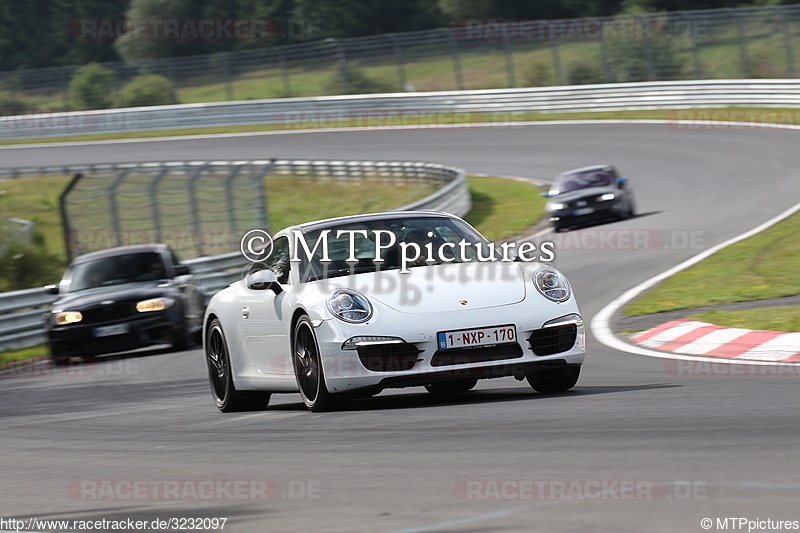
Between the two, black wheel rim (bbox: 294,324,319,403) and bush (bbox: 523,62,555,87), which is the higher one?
black wheel rim (bbox: 294,324,319,403)

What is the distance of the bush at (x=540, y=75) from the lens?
44438mm

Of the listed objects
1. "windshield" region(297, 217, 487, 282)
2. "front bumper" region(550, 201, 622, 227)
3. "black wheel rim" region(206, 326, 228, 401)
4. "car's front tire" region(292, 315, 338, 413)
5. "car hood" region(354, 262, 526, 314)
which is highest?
"windshield" region(297, 217, 487, 282)

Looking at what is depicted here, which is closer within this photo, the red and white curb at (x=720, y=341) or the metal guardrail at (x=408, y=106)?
the red and white curb at (x=720, y=341)

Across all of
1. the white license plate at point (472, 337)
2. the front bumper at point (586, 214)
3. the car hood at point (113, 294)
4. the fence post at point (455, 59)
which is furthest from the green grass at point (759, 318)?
the fence post at point (455, 59)

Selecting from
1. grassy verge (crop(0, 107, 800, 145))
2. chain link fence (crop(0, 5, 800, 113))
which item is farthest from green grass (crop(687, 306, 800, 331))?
chain link fence (crop(0, 5, 800, 113))

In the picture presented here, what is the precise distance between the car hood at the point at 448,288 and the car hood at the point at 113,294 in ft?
24.5

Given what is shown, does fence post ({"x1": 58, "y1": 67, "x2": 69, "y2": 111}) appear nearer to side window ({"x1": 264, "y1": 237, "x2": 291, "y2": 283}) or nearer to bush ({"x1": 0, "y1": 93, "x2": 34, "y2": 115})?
bush ({"x1": 0, "y1": 93, "x2": 34, "y2": 115})

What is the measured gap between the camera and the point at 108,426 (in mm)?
8758

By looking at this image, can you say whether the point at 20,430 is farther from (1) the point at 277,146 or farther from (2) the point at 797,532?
(1) the point at 277,146

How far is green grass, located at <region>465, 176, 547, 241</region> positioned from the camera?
23.9 metres

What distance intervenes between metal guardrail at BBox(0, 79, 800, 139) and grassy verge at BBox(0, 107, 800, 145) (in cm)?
11

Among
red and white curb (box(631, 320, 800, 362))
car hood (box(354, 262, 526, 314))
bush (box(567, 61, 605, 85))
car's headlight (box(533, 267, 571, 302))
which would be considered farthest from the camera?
bush (box(567, 61, 605, 85))

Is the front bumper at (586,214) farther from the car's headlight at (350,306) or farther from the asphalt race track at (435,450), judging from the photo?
the car's headlight at (350,306)

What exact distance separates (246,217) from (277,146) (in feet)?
61.3
